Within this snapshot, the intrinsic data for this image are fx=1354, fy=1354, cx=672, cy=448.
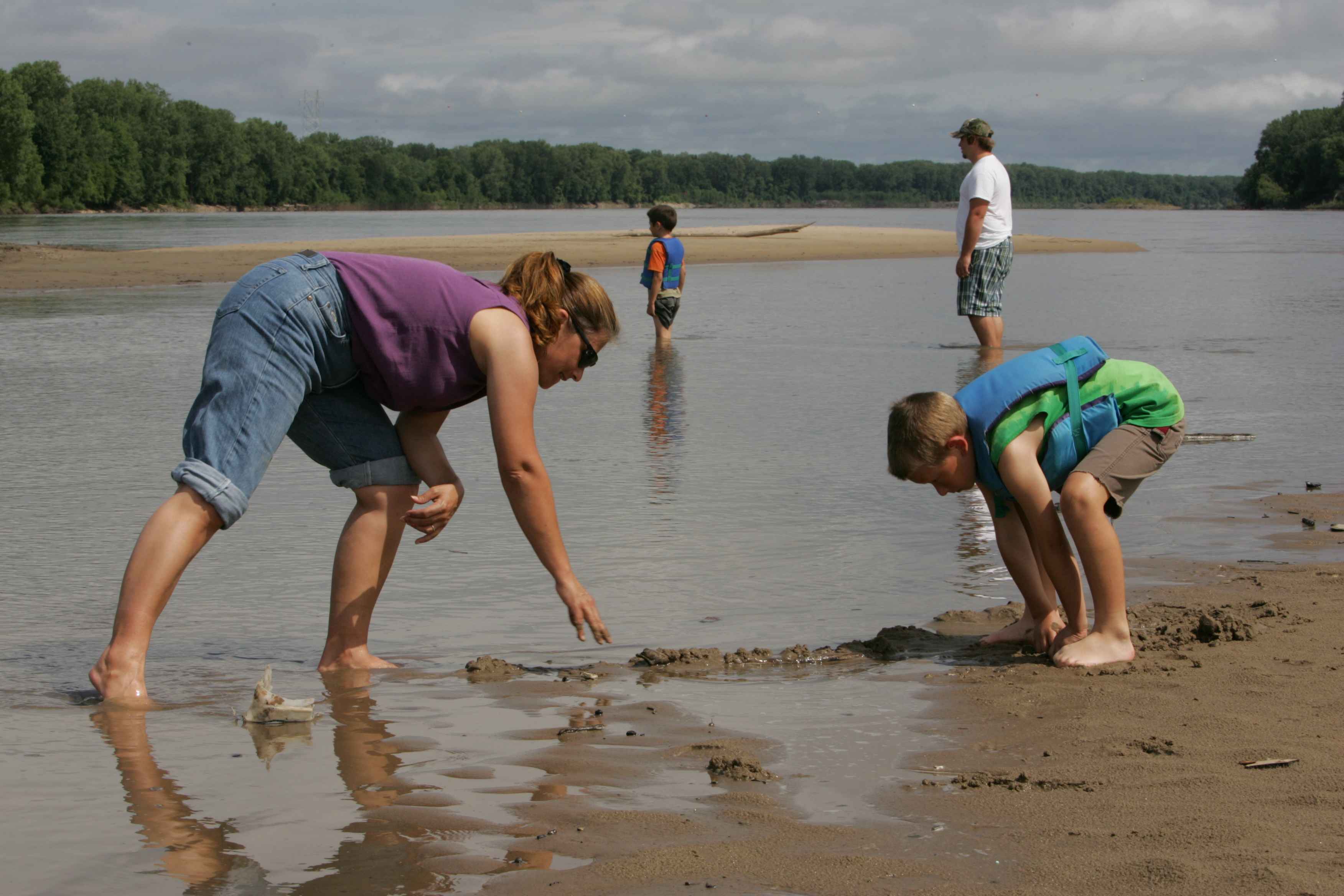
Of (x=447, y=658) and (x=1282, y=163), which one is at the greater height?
(x=1282, y=163)

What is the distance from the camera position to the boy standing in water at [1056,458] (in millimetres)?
3727

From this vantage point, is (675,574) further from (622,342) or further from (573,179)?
(573,179)

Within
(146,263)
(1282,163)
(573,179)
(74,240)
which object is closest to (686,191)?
(573,179)

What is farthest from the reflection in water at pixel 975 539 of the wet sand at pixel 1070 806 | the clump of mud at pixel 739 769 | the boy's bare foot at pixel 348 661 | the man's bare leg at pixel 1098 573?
the boy's bare foot at pixel 348 661

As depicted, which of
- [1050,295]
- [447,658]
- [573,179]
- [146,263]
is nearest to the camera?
[447,658]

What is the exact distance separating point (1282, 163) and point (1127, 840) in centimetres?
13951

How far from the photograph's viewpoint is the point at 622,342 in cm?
1379

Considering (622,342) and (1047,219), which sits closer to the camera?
(622,342)

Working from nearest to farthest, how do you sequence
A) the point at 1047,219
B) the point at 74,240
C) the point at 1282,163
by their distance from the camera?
1. the point at 74,240
2. the point at 1047,219
3. the point at 1282,163

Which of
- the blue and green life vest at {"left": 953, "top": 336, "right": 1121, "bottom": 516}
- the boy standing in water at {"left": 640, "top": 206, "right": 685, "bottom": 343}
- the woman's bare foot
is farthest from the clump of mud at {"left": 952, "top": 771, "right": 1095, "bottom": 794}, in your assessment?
the boy standing in water at {"left": 640, "top": 206, "right": 685, "bottom": 343}

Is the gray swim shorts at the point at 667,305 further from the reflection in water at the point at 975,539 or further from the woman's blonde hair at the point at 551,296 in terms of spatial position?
the woman's blonde hair at the point at 551,296

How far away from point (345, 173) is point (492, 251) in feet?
349

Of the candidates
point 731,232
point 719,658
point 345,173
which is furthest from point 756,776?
point 345,173

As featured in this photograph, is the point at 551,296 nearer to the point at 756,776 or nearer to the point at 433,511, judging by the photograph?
the point at 433,511
